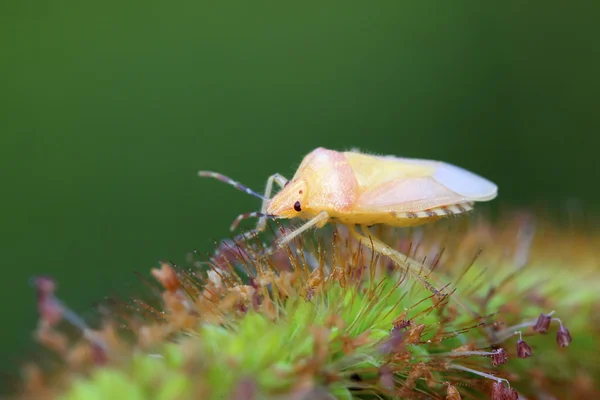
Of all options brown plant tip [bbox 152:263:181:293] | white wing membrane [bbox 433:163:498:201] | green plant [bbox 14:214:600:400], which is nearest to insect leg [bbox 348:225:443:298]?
green plant [bbox 14:214:600:400]

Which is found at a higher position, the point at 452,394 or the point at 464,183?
the point at 464,183

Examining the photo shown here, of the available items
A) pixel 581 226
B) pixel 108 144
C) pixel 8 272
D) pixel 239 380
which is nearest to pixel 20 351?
pixel 239 380

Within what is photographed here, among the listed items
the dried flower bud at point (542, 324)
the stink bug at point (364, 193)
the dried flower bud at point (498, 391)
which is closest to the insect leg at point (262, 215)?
the stink bug at point (364, 193)

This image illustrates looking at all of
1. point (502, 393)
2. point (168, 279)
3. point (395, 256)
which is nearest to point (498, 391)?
point (502, 393)

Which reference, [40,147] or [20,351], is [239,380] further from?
[40,147]

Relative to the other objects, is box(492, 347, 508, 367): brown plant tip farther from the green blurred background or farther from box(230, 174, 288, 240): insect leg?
the green blurred background

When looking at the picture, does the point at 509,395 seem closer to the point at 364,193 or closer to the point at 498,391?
the point at 498,391
